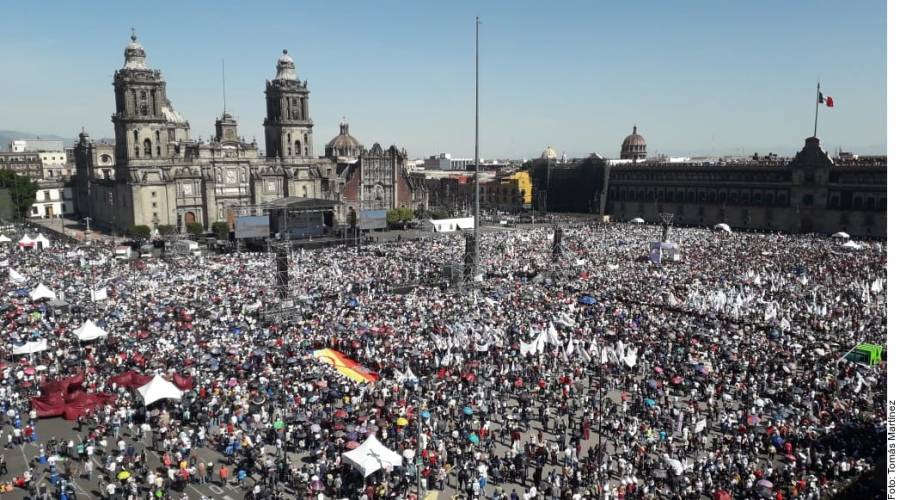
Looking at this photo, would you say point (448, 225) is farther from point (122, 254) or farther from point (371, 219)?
point (122, 254)

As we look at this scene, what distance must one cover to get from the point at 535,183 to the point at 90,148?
233 feet

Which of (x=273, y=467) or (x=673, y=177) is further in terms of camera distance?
(x=673, y=177)

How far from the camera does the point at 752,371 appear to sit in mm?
26547

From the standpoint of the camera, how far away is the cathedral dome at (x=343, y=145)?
390 feet

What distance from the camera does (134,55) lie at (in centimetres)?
7744

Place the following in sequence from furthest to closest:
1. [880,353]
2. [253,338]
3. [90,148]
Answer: [90,148] → [253,338] → [880,353]

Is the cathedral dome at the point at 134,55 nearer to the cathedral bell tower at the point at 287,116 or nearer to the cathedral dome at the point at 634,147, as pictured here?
the cathedral bell tower at the point at 287,116

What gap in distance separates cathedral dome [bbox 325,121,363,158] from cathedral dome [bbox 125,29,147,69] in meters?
43.5

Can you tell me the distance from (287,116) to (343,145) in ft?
104

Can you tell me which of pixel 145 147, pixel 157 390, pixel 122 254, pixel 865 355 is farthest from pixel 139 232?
pixel 865 355

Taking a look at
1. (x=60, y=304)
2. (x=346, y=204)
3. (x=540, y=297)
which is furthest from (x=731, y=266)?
(x=346, y=204)

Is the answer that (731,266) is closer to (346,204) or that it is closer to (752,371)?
(752,371)

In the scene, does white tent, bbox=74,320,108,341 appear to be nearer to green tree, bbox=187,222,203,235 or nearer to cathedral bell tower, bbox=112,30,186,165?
green tree, bbox=187,222,203,235

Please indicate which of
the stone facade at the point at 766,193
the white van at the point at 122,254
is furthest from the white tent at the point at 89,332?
the stone facade at the point at 766,193
